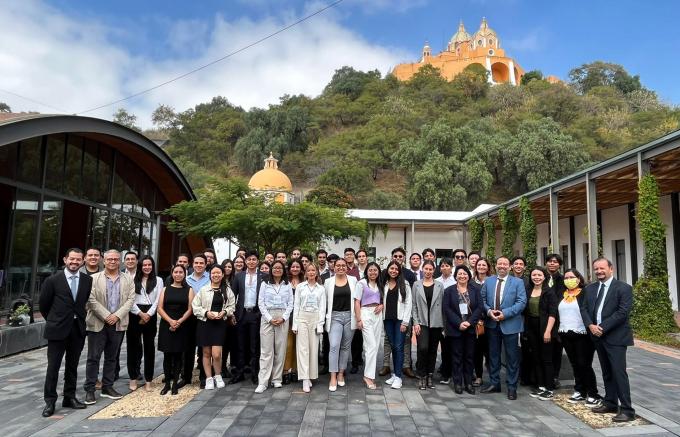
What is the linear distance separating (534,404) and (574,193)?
10367 mm

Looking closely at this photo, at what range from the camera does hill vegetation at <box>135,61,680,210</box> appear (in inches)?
1431

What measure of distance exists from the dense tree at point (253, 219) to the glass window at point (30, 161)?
3.95 metres

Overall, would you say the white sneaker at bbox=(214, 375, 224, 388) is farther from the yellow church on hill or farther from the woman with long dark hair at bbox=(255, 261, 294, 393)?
the yellow church on hill

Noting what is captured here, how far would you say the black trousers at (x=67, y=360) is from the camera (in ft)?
13.5

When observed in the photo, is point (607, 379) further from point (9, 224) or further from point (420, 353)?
point (9, 224)

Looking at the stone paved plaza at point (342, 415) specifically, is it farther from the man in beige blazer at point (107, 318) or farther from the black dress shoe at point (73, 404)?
the man in beige blazer at point (107, 318)

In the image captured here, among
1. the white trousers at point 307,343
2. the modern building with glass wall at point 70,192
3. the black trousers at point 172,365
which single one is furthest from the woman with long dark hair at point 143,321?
the modern building with glass wall at point 70,192

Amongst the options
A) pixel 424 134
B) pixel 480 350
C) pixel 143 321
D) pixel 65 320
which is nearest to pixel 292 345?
pixel 143 321

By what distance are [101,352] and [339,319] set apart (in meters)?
2.56

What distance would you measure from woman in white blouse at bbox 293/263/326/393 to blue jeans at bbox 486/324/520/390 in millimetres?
1931

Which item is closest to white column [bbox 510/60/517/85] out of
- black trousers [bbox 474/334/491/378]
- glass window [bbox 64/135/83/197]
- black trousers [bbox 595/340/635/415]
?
glass window [bbox 64/135/83/197]

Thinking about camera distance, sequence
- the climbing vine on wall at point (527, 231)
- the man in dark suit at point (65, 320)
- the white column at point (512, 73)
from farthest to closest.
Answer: the white column at point (512, 73), the climbing vine on wall at point (527, 231), the man in dark suit at point (65, 320)

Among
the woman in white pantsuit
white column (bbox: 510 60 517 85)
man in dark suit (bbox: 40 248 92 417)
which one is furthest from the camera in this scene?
white column (bbox: 510 60 517 85)

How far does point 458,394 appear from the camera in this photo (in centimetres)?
481
